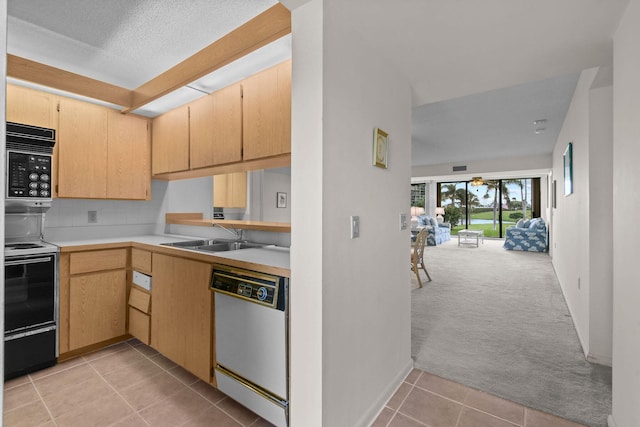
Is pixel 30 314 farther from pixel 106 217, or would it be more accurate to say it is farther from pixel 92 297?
pixel 106 217

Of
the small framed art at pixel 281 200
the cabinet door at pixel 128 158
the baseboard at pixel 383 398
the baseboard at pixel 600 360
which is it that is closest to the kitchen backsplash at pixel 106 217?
the cabinet door at pixel 128 158

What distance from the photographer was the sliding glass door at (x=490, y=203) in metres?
11.0

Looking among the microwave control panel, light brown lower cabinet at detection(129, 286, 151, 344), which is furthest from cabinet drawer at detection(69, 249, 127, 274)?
the microwave control panel

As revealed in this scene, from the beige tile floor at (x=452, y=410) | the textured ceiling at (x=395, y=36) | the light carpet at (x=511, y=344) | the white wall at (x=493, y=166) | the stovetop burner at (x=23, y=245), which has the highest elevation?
the white wall at (x=493, y=166)

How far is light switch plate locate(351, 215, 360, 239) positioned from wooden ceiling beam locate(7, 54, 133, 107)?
2602 millimetres

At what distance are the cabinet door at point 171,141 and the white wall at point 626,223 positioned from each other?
119 inches

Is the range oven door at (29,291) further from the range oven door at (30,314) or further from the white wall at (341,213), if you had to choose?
the white wall at (341,213)

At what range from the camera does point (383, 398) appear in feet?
Answer: 6.20

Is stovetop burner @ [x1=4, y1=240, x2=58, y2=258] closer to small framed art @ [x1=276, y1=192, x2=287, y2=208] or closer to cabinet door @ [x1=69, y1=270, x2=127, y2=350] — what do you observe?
cabinet door @ [x1=69, y1=270, x2=127, y2=350]

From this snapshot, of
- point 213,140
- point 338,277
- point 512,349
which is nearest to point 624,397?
point 512,349

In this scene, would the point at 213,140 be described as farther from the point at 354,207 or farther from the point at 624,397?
the point at 624,397

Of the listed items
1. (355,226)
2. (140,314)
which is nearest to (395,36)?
(355,226)

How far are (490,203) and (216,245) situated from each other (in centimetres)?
1165

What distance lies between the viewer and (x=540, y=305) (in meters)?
3.79
